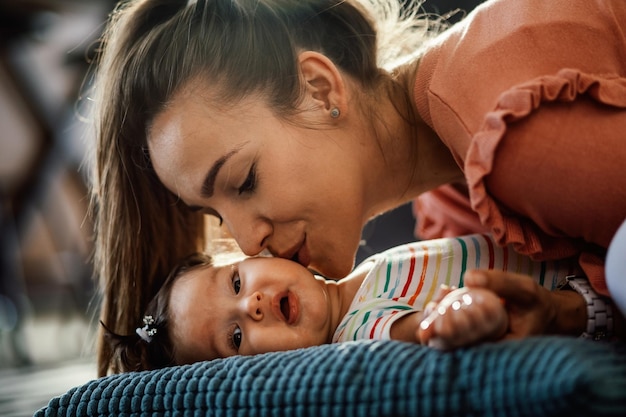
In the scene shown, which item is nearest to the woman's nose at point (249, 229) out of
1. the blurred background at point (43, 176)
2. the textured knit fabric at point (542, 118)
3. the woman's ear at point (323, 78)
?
the woman's ear at point (323, 78)

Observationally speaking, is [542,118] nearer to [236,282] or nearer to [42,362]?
[236,282]

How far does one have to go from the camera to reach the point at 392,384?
64 cm

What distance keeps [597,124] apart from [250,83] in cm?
52

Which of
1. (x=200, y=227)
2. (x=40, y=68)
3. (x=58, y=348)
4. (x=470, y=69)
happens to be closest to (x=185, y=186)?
(x=200, y=227)

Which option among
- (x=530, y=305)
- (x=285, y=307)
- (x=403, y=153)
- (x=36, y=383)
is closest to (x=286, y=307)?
(x=285, y=307)

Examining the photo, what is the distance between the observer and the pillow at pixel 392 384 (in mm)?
542

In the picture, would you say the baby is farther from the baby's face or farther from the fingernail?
the fingernail

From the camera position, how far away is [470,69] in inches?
37.9

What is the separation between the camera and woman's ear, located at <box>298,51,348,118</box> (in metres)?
1.14

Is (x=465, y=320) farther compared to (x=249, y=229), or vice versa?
(x=249, y=229)

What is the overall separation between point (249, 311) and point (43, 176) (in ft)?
6.51

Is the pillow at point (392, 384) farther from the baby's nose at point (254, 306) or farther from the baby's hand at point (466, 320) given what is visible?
the baby's nose at point (254, 306)

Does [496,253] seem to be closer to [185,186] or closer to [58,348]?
[185,186]

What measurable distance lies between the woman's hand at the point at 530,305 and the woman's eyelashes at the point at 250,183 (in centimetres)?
47
